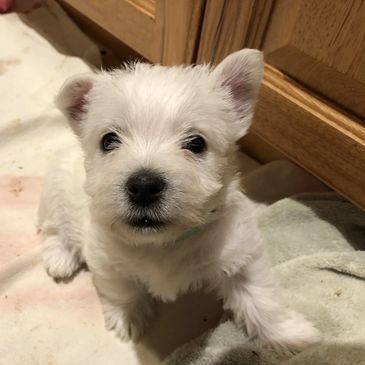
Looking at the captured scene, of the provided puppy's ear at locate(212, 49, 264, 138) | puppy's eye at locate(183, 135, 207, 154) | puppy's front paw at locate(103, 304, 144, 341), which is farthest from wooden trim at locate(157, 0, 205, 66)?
puppy's front paw at locate(103, 304, 144, 341)

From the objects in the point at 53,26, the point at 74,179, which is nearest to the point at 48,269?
the point at 74,179

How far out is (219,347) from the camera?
1092 mm

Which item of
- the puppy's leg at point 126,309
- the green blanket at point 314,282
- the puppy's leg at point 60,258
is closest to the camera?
the green blanket at point 314,282

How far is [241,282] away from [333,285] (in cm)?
25

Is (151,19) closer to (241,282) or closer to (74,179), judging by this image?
(74,179)

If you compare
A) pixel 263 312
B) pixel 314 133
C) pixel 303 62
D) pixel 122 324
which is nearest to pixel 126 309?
pixel 122 324

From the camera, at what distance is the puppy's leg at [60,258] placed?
4.26 ft

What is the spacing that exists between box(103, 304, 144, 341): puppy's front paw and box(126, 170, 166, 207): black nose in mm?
497

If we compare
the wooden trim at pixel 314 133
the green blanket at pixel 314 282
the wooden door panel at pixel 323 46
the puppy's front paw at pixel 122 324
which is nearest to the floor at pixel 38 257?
the puppy's front paw at pixel 122 324

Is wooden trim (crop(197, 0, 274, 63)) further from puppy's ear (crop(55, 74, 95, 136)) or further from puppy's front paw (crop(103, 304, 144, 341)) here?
puppy's front paw (crop(103, 304, 144, 341))

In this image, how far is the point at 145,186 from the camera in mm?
812

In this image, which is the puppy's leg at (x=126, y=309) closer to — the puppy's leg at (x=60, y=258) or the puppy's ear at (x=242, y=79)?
the puppy's leg at (x=60, y=258)

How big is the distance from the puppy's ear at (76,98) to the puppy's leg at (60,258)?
0.42m

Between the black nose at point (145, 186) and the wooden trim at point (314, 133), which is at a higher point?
the black nose at point (145, 186)
